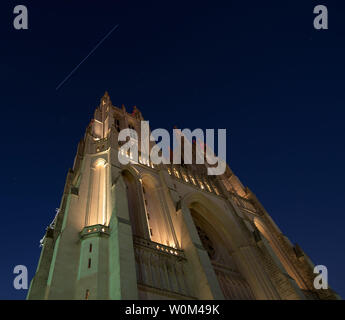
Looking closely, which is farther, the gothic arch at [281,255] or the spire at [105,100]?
the spire at [105,100]

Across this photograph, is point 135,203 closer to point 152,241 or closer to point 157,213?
point 157,213

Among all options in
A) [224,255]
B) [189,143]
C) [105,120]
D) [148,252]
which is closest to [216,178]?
[189,143]

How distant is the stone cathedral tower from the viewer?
12578 mm

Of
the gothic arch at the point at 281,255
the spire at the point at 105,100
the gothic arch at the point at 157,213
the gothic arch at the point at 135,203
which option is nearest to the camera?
the gothic arch at the point at 135,203

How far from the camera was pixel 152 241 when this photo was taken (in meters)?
16.3

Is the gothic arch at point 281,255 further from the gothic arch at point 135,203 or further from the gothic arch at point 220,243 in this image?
the gothic arch at point 135,203

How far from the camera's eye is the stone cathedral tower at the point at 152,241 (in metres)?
12.6

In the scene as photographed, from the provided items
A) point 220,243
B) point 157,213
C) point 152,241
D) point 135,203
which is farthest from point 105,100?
point 152,241

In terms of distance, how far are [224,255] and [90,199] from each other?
1207 centimetres

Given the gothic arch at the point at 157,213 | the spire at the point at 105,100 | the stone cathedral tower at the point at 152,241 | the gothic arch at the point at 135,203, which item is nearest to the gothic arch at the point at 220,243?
the stone cathedral tower at the point at 152,241

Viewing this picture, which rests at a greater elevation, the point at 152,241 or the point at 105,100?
the point at 105,100

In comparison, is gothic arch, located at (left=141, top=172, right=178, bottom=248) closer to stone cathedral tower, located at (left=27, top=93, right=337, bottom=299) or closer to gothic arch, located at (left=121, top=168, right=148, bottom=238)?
stone cathedral tower, located at (left=27, top=93, right=337, bottom=299)
